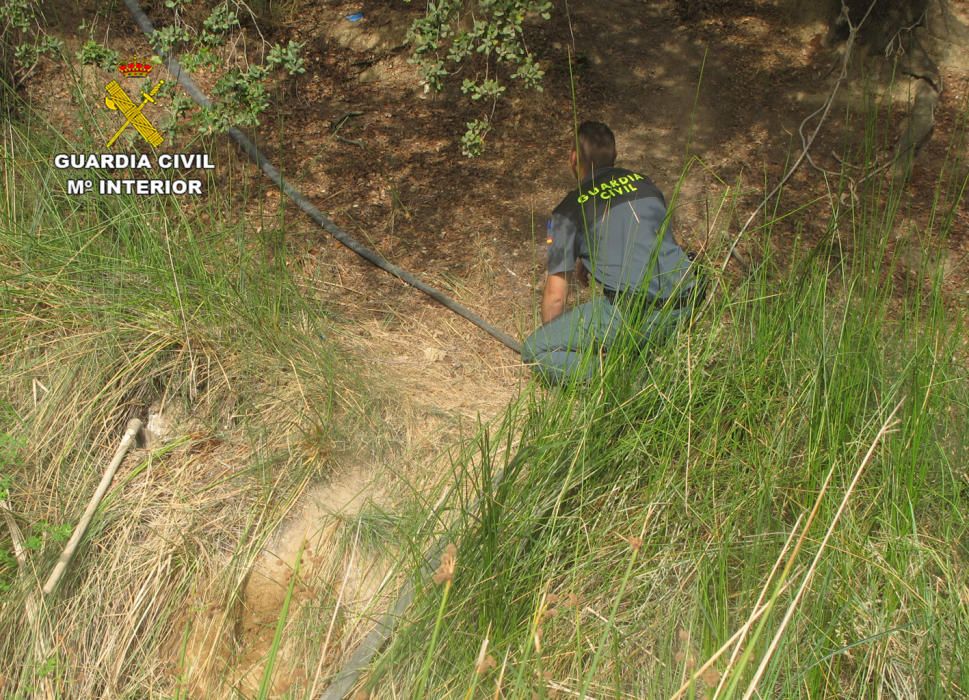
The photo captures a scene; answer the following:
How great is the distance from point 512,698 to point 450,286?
9.28ft

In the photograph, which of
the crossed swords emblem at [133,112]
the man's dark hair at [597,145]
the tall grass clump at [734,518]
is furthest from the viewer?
the man's dark hair at [597,145]

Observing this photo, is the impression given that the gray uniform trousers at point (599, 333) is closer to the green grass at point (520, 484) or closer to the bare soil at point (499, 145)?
the green grass at point (520, 484)

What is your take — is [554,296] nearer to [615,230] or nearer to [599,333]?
[615,230]

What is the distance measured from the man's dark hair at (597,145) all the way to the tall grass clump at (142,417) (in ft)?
4.57

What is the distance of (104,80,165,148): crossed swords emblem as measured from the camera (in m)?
3.67

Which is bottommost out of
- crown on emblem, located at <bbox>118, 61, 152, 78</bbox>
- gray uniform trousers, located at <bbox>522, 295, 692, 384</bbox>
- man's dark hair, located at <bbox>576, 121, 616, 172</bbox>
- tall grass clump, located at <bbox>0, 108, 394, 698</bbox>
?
tall grass clump, located at <bbox>0, 108, 394, 698</bbox>

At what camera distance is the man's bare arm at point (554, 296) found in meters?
4.05

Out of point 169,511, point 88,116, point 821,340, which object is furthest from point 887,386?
point 88,116

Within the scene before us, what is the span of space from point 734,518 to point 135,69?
3.33 m

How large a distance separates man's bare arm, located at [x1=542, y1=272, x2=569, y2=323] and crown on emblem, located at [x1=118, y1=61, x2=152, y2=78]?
200 centimetres

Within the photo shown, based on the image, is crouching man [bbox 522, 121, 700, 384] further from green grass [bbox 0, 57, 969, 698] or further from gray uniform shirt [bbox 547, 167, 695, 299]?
green grass [bbox 0, 57, 969, 698]

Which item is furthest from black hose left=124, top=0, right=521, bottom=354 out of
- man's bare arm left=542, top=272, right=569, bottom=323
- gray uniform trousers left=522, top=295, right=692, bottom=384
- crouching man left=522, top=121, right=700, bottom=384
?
gray uniform trousers left=522, top=295, right=692, bottom=384

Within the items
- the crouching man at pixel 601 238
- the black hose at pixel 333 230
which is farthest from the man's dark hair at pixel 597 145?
the black hose at pixel 333 230

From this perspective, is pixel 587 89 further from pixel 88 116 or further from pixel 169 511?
pixel 169 511
